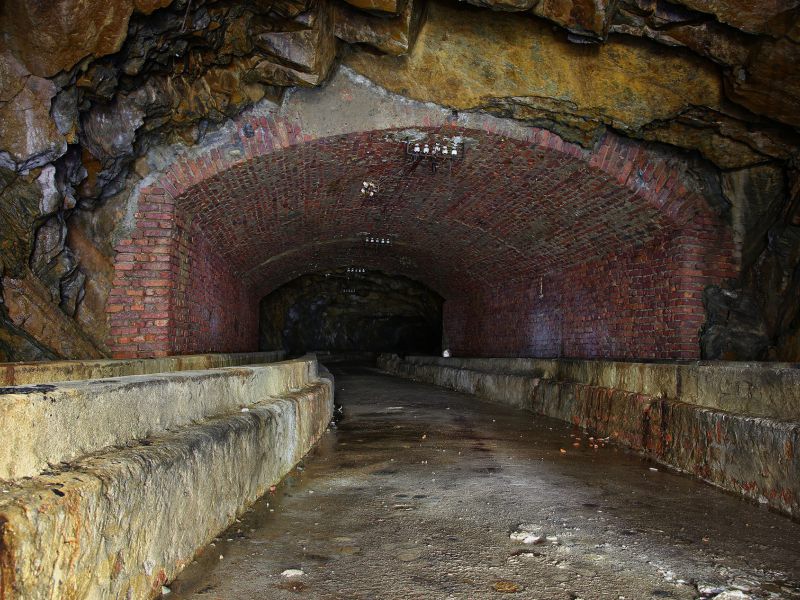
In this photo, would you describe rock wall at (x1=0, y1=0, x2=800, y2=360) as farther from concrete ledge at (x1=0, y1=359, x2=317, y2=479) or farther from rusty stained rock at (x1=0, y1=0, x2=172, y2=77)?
concrete ledge at (x1=0, y1=359, x2=317, y2=479)

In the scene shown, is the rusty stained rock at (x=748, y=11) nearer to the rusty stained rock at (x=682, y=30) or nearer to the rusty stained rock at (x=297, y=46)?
the rusty stained rock at (x=682, y=30)

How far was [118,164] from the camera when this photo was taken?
6.52 metres

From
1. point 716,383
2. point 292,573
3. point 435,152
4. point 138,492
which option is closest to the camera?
point 138,492

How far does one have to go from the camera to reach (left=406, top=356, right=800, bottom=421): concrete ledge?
3.36 metres

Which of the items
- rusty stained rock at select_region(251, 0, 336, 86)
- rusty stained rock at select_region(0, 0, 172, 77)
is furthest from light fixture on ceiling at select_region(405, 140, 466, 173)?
rusty stained rock at select_region(0, 0, 172, 77)

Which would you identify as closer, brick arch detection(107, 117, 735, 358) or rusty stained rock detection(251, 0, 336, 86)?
rusty stained rock detection(251, 0, 336, 86)

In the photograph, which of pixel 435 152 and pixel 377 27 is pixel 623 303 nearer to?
pixel 435 152

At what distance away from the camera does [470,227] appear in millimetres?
11008

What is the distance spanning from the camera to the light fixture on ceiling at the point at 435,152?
774cm

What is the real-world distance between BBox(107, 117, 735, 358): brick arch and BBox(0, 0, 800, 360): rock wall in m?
0.31

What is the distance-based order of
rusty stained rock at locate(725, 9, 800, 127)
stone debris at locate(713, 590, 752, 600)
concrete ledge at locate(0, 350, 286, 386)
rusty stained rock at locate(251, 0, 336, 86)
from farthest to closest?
rusty stained rock at locate(251, 0, 336, 86) → rusty stained rock at locate(725, 9, 800, 127) → concrete ledge at locate(0, 350, 286, 386) → stone debris at locate(713, 590, 752, 600)

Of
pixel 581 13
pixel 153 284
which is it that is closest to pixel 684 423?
pixel 581 13

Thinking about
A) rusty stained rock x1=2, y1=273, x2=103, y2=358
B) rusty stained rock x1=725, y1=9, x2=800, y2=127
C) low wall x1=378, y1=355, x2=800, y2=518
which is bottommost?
low wall x1=378, y1=355, x2=800, y2=518

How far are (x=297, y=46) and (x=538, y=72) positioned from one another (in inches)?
108
